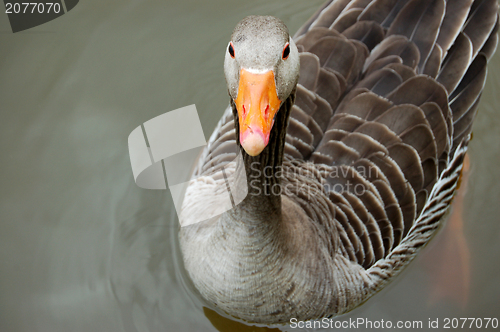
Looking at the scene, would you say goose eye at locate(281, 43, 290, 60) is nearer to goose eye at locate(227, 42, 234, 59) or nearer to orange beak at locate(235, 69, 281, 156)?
orange beak at locate(235, 69, 281, 156)

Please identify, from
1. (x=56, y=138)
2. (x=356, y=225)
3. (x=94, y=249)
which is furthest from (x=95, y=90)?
(x=356, y=225)

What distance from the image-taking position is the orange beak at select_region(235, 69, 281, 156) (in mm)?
1907

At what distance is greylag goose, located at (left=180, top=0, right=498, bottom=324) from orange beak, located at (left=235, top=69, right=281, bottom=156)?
1.10ft

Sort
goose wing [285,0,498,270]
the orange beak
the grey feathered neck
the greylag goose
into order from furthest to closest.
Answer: goose wing [285,0,498,270]
the greylag goose
the grey feathered neck
the orange beak

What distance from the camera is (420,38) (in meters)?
3.43

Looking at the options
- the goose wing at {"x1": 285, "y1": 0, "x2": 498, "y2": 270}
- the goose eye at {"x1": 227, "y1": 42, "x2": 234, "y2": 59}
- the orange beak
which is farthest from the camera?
the goose wing at {"x1": 285, "y1": 0, "x2": 498, "y2": 270}

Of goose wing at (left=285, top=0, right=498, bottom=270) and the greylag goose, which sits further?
goose wing at (left=285, top=0, right=498, bottom=270)

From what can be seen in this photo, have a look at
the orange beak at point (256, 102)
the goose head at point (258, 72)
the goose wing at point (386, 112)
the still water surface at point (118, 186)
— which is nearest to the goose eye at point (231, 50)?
the goose head at point (258, 72)

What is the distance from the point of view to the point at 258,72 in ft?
6.35

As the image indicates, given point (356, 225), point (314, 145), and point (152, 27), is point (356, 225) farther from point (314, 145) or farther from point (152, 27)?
point (152, 27)

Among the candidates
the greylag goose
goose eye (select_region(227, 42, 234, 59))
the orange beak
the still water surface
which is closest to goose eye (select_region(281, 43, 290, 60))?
the orange beak

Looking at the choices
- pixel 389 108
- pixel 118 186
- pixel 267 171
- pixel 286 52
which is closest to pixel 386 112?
pixel 389 108

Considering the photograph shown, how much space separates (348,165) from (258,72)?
1.38m

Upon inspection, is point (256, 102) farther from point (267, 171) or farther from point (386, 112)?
point (386, 112)
